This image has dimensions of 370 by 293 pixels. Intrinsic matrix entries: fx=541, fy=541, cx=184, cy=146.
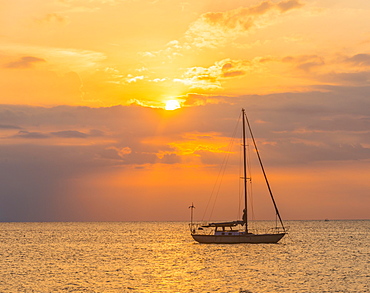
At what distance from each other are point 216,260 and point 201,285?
3128 cm

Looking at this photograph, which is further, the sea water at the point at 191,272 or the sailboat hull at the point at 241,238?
the sailboat hull at the point at 241,238

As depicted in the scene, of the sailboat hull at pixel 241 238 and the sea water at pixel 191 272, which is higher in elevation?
the sailboat hull at pixel 241 238

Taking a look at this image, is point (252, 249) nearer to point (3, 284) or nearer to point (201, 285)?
point (201, 285)

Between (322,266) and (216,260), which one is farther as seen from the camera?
(216,260)

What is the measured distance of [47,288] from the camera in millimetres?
62250

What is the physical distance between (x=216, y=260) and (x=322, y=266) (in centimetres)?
1836

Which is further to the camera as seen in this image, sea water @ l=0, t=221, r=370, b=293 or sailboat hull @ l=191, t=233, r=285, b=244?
sailboat hull @ l=191, t=233, r=285, b=244

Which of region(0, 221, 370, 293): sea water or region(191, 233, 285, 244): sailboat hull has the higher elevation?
region(191, 233, 285, 244): sailboat hull

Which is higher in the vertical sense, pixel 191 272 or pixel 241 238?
pixel 241 238

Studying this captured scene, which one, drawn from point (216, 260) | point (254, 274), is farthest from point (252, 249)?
point (254, 274)

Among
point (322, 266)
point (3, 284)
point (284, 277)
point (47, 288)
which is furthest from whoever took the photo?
point (322, 266)

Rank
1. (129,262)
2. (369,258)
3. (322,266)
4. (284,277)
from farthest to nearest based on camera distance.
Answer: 1. (369,258)
2. (129,262)
3. (322,266)
4. (284,277)

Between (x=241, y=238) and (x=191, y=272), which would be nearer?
(x=191, y=272)

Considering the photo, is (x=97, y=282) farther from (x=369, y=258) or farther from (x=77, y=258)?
(x=369, y=258)
